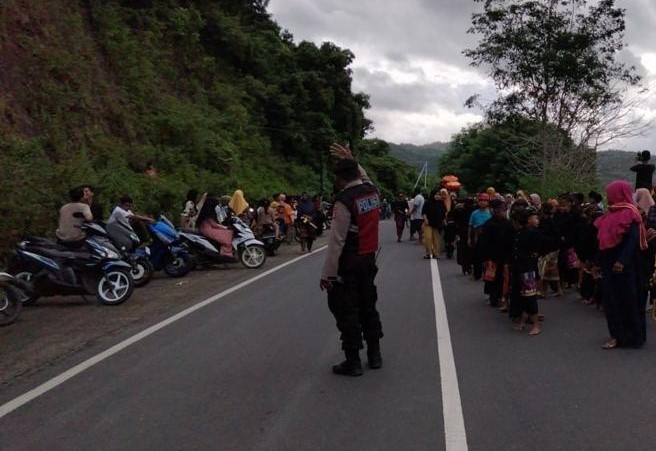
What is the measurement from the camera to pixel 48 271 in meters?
9.62

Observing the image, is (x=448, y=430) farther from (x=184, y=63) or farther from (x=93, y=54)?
(x=184, y=63)

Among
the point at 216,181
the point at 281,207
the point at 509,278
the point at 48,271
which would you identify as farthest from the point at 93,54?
the point at 509,278

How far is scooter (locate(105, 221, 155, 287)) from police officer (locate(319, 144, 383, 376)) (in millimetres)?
6053

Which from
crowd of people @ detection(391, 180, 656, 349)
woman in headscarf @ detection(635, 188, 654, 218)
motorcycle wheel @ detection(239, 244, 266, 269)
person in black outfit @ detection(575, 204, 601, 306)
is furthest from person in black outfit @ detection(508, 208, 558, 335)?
motorcycle wheel @ detection(239, 244, 266, 269)

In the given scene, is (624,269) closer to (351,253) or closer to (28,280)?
(351,253)

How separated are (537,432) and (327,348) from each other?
113 inches

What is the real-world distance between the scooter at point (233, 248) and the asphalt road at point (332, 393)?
571cm

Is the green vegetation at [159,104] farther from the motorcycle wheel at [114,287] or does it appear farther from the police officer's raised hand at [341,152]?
the police officer's raised hand at [341,152]

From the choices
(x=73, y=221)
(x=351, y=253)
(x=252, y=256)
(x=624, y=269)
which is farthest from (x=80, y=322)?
(x=624, y=269)

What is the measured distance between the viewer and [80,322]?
8656mm

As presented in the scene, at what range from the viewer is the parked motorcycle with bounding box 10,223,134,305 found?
9.65 meters

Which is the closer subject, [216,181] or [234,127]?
[216,181]

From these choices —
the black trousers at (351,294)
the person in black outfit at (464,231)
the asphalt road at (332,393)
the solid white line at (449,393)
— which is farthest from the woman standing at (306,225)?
the black trousers at (351,294)

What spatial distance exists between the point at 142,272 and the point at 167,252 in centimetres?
123
